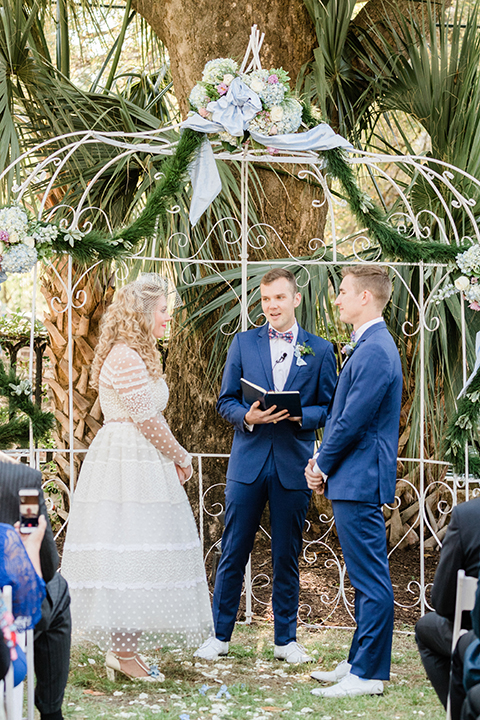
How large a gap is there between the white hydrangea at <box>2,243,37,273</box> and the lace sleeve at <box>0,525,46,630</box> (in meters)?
1.84

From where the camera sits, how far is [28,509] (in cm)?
233

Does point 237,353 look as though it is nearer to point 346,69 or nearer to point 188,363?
point 188,363

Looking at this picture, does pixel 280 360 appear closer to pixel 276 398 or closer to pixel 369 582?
pixel 276 398

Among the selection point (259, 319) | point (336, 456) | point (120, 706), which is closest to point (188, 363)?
point (259, 319)

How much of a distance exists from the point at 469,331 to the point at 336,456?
159cm

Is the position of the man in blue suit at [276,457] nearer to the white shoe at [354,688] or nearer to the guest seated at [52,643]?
the white shoe at [354,688]

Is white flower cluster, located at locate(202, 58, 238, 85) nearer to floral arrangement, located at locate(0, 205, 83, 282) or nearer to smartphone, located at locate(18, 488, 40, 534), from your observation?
floral arrangement, located at locate(0, 205, 83, 282)

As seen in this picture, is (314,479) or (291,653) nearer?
(314,479)

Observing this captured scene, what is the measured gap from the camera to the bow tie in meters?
4.00

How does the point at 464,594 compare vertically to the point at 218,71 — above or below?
below

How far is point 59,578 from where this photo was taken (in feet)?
9.25

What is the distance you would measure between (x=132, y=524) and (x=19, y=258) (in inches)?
52.4

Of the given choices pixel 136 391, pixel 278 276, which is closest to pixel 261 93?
pixel 278 276

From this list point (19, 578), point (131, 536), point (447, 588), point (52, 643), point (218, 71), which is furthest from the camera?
point (218, 71)
